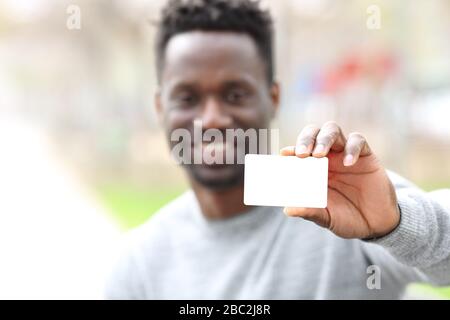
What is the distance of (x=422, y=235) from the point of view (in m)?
0.73

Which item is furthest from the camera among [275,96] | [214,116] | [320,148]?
[275,96]

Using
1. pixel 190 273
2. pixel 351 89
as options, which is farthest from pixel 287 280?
pixel 351 89

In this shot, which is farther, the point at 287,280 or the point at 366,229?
the point at 287,280

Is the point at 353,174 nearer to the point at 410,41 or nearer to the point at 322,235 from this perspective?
the point at 322,235

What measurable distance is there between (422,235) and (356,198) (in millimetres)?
92

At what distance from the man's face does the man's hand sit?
0.96ft

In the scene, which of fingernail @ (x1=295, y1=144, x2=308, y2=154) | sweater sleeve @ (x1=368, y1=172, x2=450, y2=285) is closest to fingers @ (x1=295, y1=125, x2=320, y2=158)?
fingernail @ (x1=295, y1=144, x2=308, y2=154)

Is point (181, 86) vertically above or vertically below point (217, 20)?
below

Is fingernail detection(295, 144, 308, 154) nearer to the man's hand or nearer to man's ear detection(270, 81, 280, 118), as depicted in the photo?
the man's hand

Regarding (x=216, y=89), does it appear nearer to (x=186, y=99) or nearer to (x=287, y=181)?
(x=186, y=99)

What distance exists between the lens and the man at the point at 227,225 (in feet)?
3.11

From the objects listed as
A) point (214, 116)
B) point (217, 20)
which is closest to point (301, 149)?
point (214, 116)

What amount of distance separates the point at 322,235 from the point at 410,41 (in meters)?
2.98
